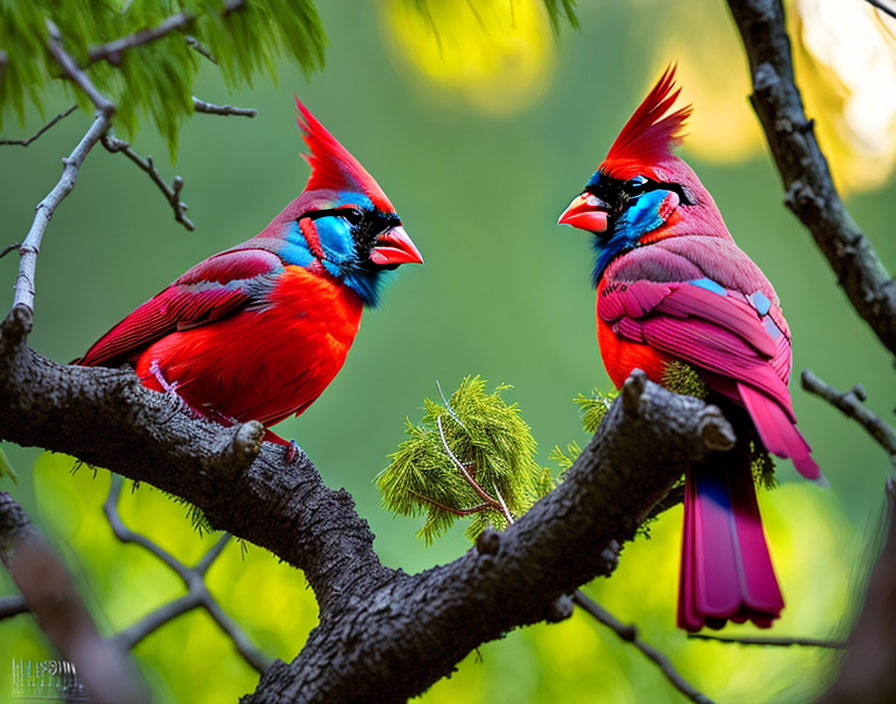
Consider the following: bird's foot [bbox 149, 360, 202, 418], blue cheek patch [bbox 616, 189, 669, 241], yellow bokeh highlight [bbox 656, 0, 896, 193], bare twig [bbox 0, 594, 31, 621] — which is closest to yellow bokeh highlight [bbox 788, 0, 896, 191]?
yellow bokeh highlight [bbox 656, 0, 896, 193]

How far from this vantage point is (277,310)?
1811mm

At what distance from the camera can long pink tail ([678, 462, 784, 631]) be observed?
1.08 metres

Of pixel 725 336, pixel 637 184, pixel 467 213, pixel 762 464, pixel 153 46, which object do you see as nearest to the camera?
pixel 153 46

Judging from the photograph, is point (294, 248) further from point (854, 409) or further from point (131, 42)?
point (854, 409)

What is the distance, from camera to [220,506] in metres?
1.55

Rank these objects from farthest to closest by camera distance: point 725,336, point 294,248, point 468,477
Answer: point 294,248 → point 468,477 → point 725,336

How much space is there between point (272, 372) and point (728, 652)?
150 cm

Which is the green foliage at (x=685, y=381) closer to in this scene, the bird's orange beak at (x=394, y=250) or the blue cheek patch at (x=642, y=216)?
the blue cheek patch at (x=642, y=216)

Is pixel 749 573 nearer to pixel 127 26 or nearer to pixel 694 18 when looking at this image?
pixel 127 26

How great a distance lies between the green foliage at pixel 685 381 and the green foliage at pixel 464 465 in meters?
0.42

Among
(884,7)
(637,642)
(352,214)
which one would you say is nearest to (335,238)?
(352,214)

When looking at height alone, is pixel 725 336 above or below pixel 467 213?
below

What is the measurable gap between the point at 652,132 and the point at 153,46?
41.5 inches

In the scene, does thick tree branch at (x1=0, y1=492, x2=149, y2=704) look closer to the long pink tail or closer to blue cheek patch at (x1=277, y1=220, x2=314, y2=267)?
the long pink tail
